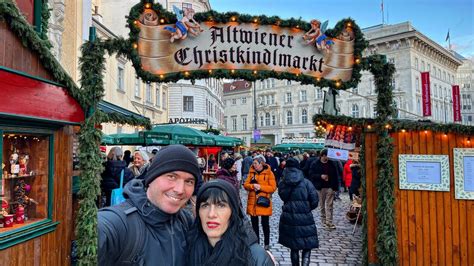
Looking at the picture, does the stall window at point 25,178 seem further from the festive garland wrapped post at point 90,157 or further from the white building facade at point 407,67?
the white building facade at point 407,67

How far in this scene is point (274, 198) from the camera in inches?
578

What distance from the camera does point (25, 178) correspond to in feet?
13.8

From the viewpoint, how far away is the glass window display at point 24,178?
3891 mm

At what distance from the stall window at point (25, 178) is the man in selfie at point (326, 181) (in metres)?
6.95

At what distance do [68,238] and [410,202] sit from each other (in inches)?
209

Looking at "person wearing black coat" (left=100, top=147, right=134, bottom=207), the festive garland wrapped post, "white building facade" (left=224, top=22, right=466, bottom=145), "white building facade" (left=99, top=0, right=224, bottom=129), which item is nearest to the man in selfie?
"person wearing black coat" (left=100, top=147, right=134, bottom=207)

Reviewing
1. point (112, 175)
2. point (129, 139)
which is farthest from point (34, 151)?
point (129, 139)

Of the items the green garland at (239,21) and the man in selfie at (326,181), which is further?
the man in selfie at (326,181)

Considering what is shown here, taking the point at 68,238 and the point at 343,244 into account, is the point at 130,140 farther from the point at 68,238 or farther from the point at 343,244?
the point at 343,244

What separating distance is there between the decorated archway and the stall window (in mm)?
1350

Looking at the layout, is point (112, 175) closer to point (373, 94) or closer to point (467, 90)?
point (373, 94)

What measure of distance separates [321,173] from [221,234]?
7634mm

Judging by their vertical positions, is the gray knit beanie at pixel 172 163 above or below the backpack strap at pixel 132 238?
above

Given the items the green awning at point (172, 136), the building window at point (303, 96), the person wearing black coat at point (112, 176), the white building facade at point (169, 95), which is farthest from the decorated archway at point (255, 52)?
the building window at point (303, 96)
